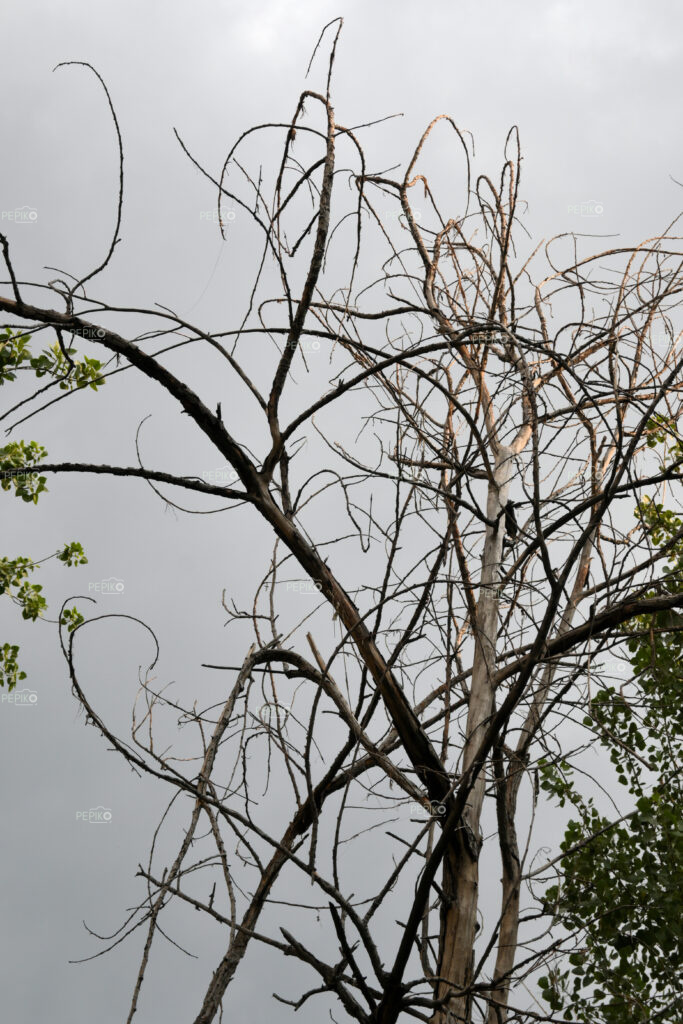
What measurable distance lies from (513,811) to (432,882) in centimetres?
108

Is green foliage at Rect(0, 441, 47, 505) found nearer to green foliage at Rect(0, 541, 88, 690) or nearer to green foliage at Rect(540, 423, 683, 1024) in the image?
green foliage at Rect(0, 541, 88, 690)

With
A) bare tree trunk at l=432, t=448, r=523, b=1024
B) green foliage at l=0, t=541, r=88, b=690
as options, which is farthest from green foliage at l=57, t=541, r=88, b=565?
bare tree trunk at l=432, t=448, r=523, b=1024

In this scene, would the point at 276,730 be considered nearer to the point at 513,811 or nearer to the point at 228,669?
the point at 228,669

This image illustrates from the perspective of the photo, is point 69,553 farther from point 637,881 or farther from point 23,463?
point 637,881

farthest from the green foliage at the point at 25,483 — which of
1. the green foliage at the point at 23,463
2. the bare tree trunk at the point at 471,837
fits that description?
the bare tree trunk at the point at 471,837

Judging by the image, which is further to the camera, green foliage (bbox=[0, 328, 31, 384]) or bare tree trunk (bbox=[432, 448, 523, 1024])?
green foliage (bbox=[0, 328, 31, 384])

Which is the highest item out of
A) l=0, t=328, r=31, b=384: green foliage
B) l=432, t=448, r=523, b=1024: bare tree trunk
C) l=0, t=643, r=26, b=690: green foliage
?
l=0, t=328, r=31, b=384: green foliage

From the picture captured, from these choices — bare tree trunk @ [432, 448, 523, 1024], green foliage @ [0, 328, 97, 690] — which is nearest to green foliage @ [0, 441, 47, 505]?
green foliage @ [0, 328, 97, 690]

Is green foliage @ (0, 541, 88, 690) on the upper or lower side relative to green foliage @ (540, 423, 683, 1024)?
upper

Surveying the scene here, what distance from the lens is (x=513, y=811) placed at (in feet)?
10.9

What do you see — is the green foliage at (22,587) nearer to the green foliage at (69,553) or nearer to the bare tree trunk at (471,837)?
the green foliage at (69,553)

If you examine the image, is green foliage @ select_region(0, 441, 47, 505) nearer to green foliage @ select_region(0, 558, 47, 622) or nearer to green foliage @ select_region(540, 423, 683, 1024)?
green foliage @ select_region(0, 558, 47, 622)

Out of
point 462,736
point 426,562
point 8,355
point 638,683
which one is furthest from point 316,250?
point 638,683

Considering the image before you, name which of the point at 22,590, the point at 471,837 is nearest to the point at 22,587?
the point at 22,590
